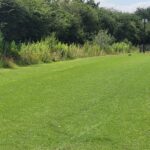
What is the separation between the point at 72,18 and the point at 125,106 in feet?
175

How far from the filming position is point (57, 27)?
5878cm

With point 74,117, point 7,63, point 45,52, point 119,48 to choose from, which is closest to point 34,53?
point 45,52

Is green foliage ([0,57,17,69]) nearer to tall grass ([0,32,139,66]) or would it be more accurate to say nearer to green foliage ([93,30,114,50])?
tall grass ([0,32,139,66])

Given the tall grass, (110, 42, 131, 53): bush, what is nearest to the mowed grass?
the tall grass

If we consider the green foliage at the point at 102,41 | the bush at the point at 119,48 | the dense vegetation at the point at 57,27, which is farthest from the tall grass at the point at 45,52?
the bush at the point at 119,48

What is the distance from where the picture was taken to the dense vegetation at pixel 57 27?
148 feet

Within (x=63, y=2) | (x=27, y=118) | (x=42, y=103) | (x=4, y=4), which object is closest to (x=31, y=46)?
(x=4, y=4)

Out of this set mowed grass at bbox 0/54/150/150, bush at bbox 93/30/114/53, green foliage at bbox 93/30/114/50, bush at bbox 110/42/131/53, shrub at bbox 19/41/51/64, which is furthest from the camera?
bush at bbox 110/42/131/53

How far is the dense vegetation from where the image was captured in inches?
1772

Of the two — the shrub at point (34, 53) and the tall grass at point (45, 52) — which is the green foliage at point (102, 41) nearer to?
the tall grass at point (45, 52)

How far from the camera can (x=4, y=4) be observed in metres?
45.6

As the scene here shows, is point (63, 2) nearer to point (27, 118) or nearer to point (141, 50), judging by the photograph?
point (141, 50)

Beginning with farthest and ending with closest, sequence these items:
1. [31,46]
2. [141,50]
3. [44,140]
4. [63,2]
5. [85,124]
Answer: [141,50], [63,2], [31,46], [85,124], [44,140]

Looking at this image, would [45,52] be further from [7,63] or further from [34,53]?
[7,63]
